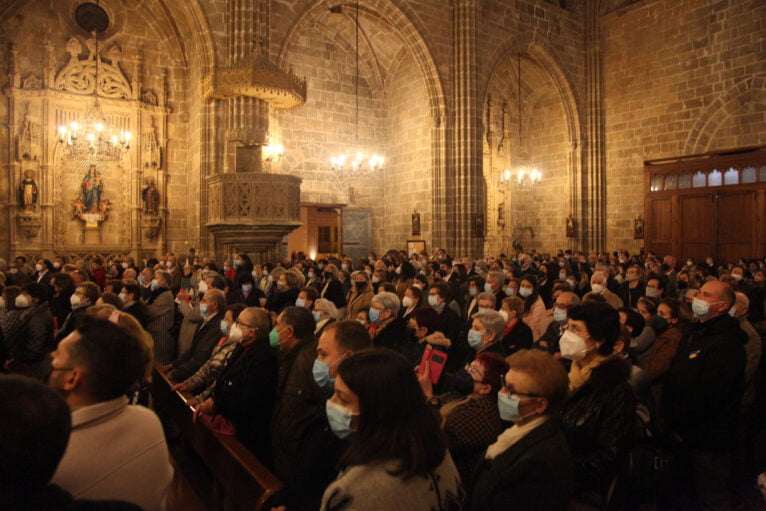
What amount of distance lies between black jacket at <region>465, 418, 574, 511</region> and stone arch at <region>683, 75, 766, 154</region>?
59.6ft

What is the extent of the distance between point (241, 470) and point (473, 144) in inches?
577

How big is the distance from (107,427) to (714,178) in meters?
19.4

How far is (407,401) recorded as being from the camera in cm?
185

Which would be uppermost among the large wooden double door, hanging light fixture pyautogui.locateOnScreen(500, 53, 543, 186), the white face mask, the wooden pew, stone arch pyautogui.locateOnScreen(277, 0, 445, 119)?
stone arch pyautogui.locateOnScreen(277, 0, 445, 119)

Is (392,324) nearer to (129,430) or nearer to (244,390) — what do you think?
(244,390)

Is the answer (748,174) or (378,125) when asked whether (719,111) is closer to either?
(748,174)

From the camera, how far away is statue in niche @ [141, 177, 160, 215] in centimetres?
1490

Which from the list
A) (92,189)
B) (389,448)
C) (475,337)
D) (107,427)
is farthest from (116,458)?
(92,189)

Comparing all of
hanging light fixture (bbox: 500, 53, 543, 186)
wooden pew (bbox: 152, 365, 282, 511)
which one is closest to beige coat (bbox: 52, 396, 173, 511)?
wooden pew (bbox: 152, 365, 282, 511)

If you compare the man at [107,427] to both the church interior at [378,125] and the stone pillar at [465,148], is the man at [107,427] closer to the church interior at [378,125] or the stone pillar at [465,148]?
the church interior at [378,125]

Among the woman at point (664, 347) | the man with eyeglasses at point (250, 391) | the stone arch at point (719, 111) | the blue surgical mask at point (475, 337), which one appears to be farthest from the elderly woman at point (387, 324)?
the stone arch at point (719, 111)

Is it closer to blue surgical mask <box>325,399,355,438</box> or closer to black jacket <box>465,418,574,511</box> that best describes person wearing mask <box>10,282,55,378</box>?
blue surgical mask <box>325,399,355,438</box>

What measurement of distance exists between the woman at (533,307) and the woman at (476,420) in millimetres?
3703

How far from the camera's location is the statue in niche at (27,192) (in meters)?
Result: 13.3
